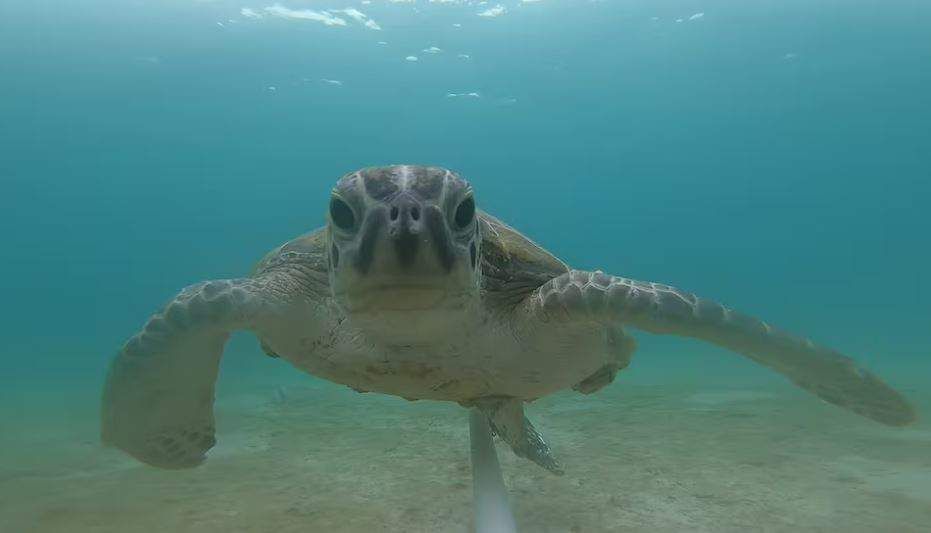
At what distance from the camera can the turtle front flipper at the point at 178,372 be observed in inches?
141

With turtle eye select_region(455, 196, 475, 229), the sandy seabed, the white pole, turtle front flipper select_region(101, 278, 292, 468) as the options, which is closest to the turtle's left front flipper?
the white pole

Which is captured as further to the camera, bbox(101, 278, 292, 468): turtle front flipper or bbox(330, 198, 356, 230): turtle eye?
bbox(101, 278, 292, 468): turtle front flipper

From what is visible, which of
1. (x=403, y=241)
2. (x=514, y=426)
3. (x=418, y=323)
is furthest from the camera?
(x=514, y=426)

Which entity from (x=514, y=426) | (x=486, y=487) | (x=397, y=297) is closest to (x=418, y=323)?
(x=397, y=297)

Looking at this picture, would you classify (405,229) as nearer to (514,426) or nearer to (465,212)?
(465,212)

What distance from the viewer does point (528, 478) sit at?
7.00 meters

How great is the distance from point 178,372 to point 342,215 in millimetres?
2195

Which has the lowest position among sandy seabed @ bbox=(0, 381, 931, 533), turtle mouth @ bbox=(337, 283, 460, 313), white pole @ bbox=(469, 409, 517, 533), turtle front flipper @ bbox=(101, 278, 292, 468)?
sandy seabed @ bbox=(0, 381, 931, 533)

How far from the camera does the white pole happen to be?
14.9 ft

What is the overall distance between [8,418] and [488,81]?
35.3 m

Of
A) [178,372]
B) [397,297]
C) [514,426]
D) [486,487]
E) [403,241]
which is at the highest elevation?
[403,241]

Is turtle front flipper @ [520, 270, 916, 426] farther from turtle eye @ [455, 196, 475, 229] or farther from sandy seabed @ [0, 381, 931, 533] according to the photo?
sandy seabed @ [0, 381, 931, 533]

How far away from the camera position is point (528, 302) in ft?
12.0

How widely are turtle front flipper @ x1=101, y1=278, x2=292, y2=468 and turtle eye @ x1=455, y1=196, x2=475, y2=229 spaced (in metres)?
1.63
